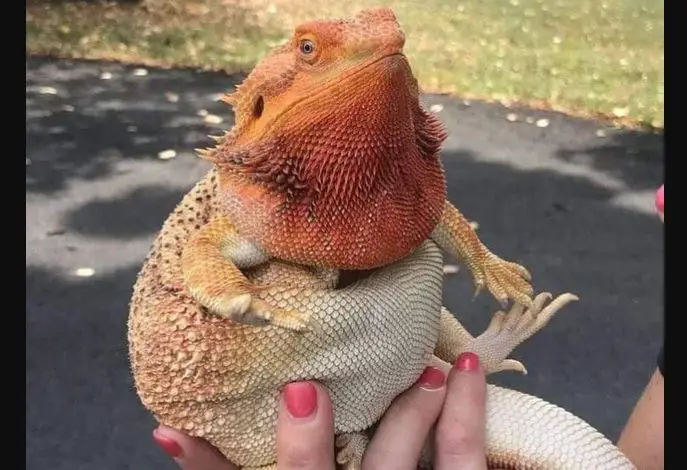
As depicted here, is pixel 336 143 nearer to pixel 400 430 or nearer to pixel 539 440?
A: pixel 400 430

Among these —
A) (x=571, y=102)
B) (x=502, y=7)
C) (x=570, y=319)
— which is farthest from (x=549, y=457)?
(x=502, y=7)

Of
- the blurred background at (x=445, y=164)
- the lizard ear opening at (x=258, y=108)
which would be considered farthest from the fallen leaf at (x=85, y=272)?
the lizard ear opening at (x=258, y=108)

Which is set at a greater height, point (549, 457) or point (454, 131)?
point (549, 457)

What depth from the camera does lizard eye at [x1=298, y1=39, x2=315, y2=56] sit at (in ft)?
2.75

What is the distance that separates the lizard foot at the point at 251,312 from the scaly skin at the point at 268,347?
1.2 inches

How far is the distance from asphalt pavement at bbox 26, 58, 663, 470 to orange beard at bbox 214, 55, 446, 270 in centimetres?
174

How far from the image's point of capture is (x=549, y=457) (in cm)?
107

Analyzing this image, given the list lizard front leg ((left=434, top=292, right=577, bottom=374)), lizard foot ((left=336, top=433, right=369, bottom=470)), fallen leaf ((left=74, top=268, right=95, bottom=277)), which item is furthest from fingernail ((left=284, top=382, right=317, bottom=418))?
fallen leaf ((left=74, top=268, right=95, bottom=277))

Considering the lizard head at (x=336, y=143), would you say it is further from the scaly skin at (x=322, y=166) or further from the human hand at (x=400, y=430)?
the human hand at (x=400, y=430)

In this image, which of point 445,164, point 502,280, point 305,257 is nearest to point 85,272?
point 445,164

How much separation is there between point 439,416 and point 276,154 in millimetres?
427

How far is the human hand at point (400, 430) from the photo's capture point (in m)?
0.95

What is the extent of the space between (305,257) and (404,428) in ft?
0.93

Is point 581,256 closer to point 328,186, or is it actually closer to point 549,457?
point 549,457
